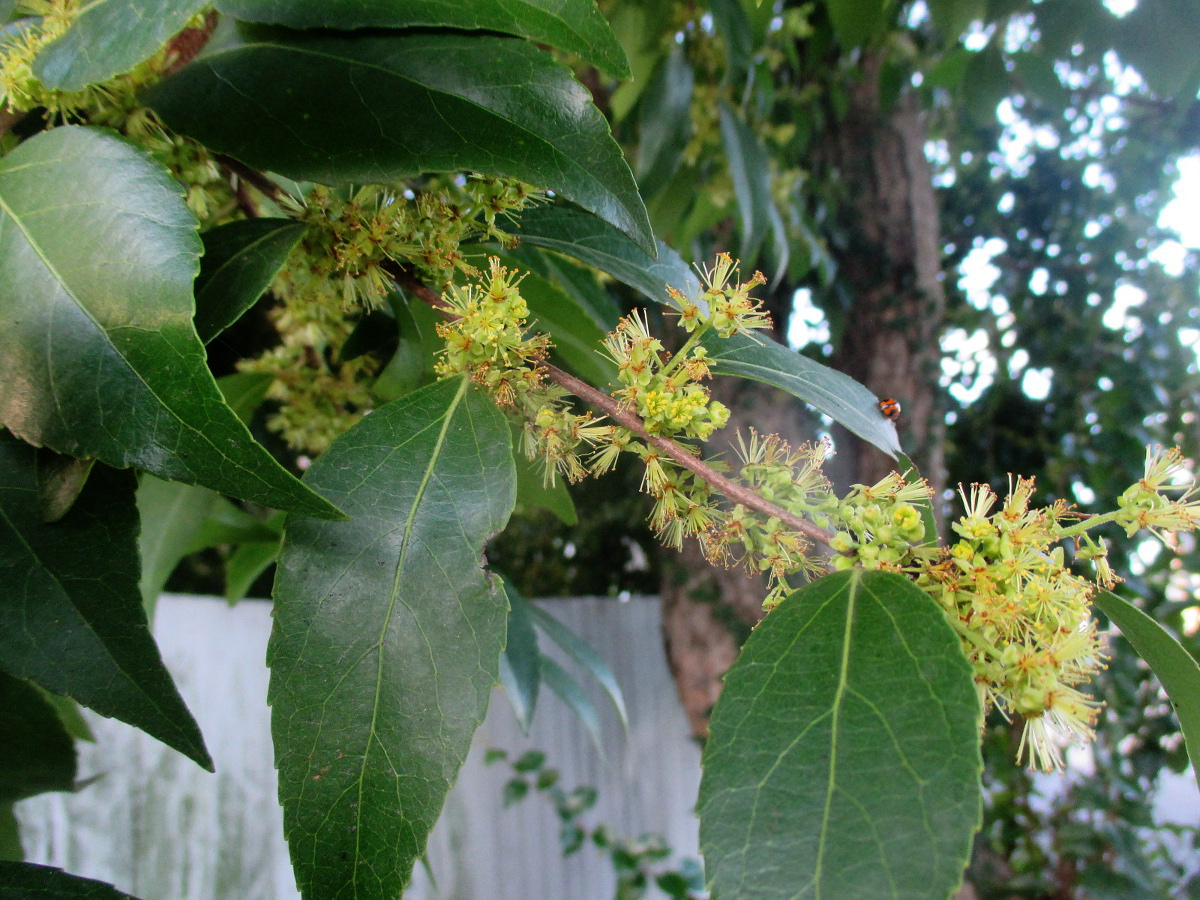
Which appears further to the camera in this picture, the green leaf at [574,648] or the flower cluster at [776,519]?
the green leaf at [574,648]

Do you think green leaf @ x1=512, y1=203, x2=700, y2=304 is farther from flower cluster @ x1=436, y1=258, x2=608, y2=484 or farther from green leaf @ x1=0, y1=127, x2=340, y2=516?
green leaf @ x1=0, y1=127, x2=340, y2=516

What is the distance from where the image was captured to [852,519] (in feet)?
1.61

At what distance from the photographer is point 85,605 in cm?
47

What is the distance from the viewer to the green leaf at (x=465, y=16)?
0.46m

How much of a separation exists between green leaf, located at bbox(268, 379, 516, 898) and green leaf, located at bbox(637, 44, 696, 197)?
3.08 feet

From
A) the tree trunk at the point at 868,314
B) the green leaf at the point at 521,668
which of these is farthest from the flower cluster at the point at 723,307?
the tree trunk at the point at 868,314

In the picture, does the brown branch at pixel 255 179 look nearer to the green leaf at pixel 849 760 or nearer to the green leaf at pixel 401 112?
the green leaf at pixel 401 112

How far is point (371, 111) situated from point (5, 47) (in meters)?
0.23

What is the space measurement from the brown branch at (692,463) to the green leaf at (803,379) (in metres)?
0.07

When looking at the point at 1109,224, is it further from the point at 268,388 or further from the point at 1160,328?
the point at 268,388

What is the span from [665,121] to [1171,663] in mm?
1083

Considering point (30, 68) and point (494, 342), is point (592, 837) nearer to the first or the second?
point (494, 342)

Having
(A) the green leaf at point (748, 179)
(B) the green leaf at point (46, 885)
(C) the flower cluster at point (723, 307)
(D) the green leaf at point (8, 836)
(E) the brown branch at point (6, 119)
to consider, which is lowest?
(B) the green leaf at point (46, 885)

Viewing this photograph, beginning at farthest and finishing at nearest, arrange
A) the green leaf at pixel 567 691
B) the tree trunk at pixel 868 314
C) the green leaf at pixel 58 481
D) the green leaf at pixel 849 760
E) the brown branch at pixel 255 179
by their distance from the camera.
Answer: the tree trunk at pixel 868 314 → the green leaf at pixel 567 691 → the brown branch at pixel 255 179 → the green leaf at pixel 58 481 → the green leaf at pixel 849 760
